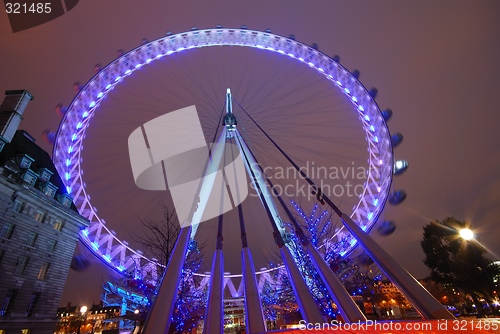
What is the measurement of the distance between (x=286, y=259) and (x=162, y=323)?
3885mm

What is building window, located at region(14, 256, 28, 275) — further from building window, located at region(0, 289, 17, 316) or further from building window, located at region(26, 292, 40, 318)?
building window, located at region(26, 292, 40, 318)

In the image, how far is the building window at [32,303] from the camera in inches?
869

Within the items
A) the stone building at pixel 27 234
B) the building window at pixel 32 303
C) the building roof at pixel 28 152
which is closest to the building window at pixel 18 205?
the stone building at pixel 27 234

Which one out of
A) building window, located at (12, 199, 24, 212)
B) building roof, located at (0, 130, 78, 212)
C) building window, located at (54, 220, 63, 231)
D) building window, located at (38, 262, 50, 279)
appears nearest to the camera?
building window, located at (12, 199, 24, 212)

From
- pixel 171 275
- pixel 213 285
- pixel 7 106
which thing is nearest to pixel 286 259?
pixel 213 285

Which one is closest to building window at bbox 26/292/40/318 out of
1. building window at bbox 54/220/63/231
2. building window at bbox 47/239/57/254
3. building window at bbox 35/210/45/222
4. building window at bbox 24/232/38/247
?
building window at bbox 47/239/57/254

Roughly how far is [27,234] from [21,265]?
236cm

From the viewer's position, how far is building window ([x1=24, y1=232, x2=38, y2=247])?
22917 mm

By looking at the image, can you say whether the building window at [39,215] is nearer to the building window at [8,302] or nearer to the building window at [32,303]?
the building window at [8,302]

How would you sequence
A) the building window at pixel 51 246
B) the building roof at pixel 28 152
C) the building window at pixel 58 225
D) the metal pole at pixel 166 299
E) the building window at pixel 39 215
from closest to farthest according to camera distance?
the metal pole at pixel 166 299
the building roof at pixel 28 152
the building window at pixel 39 215
the building window at pixel 51 246
the building window at pixel 58 225

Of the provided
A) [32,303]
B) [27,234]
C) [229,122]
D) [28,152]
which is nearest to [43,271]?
[32,303]

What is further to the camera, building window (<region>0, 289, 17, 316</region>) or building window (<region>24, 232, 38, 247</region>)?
building window (<region>24, 232, 38, 247</region>)

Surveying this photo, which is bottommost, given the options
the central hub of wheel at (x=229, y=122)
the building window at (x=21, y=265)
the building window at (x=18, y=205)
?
the building window at (x=21, y=265)

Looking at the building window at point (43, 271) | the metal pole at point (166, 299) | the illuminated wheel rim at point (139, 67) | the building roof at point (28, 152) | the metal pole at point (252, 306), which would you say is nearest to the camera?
the metal pole at point (166, 299)
